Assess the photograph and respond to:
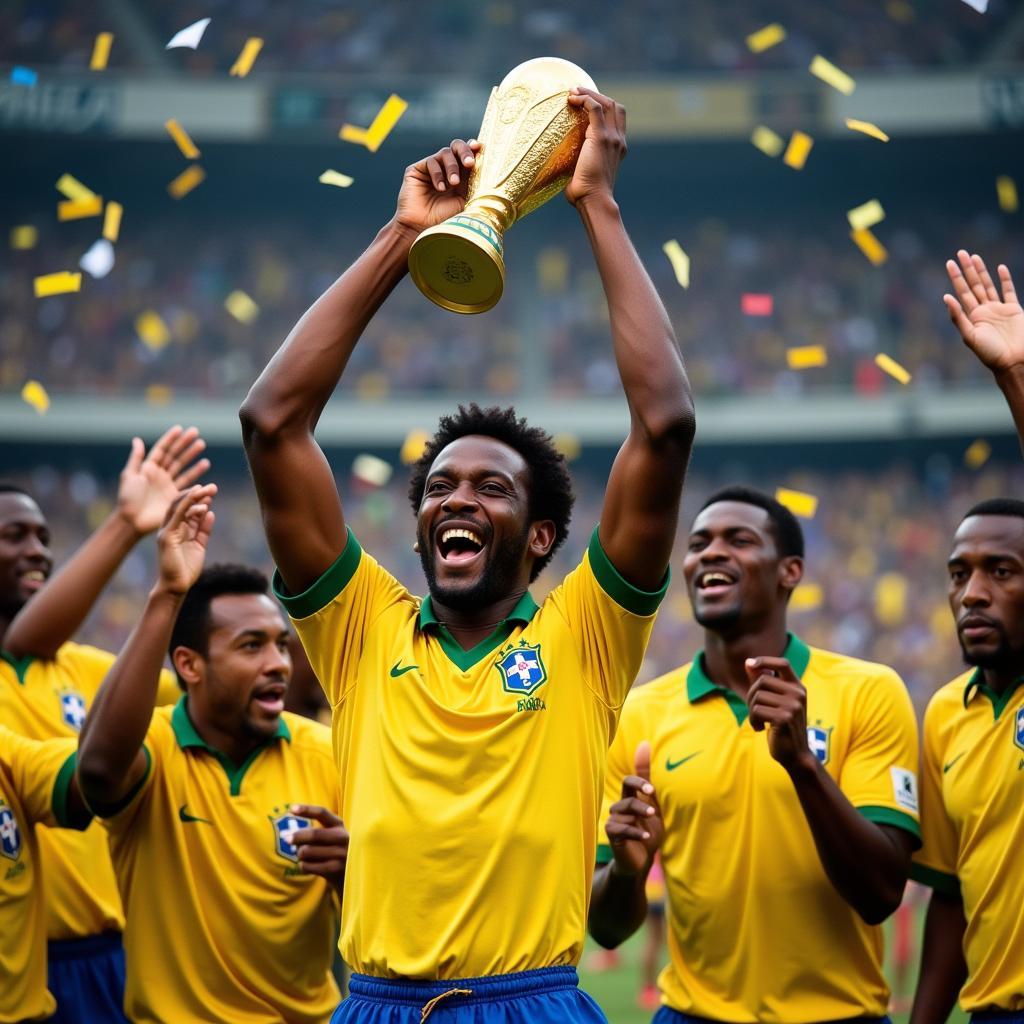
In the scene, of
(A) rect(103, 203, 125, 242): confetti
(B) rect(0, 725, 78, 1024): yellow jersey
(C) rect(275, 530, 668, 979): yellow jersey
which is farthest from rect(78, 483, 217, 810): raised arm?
(A) rect(103, 203, 125, 242): confetti

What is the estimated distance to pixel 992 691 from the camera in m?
4.29

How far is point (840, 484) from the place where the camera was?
26.1 metres

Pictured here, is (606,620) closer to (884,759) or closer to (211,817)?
(884,759)

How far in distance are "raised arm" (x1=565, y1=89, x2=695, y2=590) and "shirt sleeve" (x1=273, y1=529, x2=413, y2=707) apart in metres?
0.58

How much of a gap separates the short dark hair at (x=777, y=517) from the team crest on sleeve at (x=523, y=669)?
67.8 inches

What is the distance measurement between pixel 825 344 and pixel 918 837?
23.1m

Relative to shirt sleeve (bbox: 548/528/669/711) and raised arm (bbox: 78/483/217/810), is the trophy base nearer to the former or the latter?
shirt sleeve (bbox: 548/528/669/711)

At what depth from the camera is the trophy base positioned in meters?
3.15

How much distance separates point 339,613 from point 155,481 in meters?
2.03

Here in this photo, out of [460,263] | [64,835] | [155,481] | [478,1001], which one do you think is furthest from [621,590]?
[64,835]

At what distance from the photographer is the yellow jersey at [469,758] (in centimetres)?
303

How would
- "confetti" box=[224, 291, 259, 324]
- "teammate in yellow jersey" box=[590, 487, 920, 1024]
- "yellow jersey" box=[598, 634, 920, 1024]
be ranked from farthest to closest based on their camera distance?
"confetti" box=[224, 291, 259, 324], "yellow jersey" box=[598, 634, 920, 1024], "teammate in yellow jersey" box=[590, 487, 920, 1024]

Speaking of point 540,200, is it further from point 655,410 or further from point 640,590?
point 640,590

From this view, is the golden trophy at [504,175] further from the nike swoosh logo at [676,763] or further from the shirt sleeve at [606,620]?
the nike swoosh logo at [676,763]
